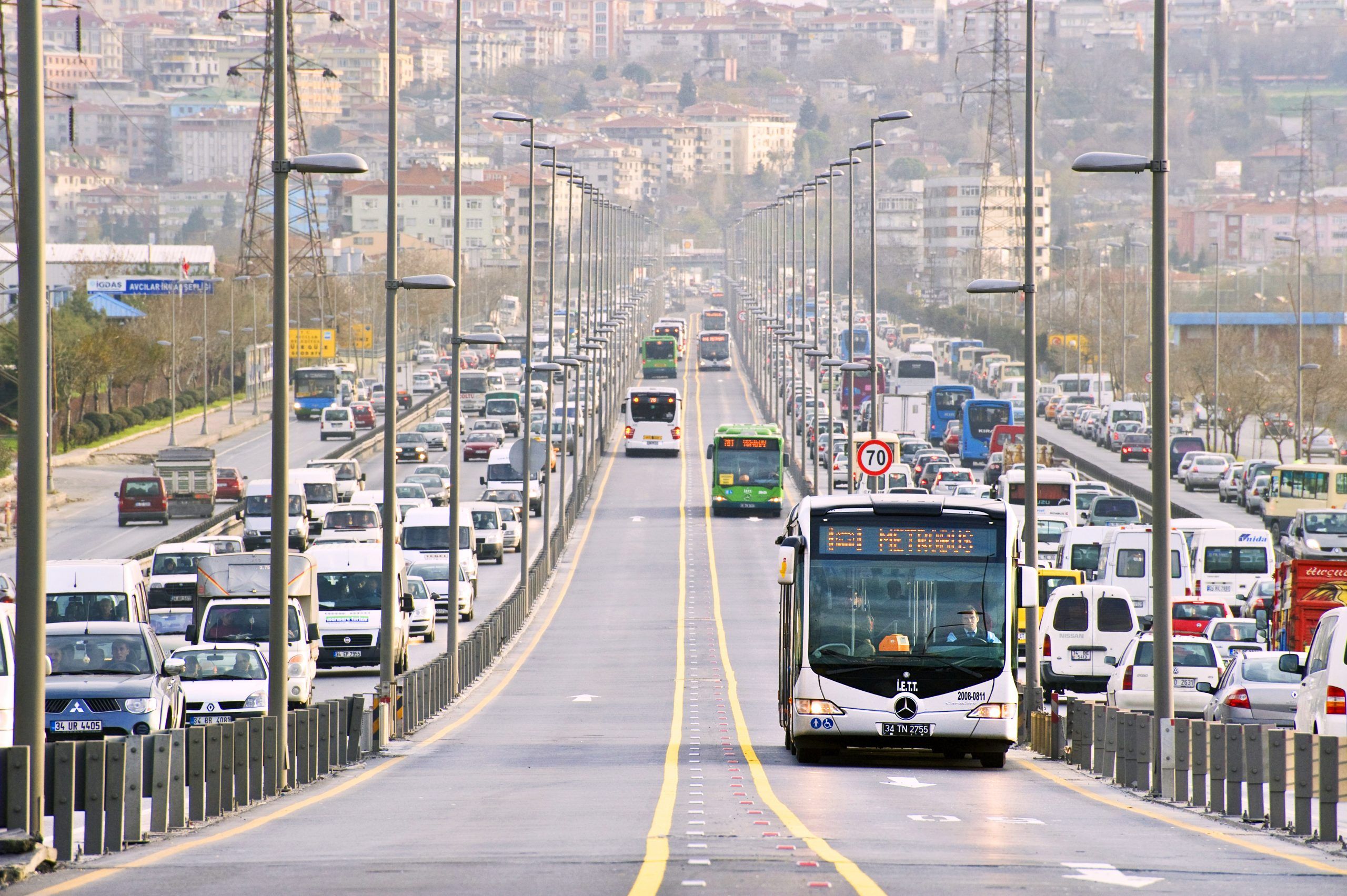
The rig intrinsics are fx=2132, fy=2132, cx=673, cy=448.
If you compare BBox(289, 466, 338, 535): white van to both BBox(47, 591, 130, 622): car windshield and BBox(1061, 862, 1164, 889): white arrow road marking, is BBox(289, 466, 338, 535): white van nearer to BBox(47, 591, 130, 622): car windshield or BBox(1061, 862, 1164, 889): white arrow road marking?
BBox(47, 591, 130, 622): car windshield

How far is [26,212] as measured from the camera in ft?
42.9

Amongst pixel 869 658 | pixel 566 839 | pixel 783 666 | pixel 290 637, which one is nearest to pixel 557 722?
pixel 290 637

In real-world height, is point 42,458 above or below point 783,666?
above

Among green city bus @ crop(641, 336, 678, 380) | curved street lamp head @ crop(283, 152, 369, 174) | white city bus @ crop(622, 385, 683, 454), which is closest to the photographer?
curved street lamp head @ crop(283, 152, 369, 174)

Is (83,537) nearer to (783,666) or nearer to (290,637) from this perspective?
(290,637)

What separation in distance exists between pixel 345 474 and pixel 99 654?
1985 inches

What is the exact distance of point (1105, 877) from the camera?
39.8 ft

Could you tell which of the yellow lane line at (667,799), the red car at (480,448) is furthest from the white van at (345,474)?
the yellow lane line at (667,799)

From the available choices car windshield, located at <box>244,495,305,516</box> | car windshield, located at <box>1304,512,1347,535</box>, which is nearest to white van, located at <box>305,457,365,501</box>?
car windshield, located at <box>244,495,305,516</box>

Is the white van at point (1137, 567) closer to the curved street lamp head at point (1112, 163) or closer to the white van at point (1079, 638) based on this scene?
the white van at point (1079, 638)

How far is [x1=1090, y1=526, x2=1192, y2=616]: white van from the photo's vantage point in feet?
136

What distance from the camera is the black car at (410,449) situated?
8919cm

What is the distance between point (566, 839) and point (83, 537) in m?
53.9

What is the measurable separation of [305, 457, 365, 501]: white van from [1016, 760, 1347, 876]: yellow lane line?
5245 cm
